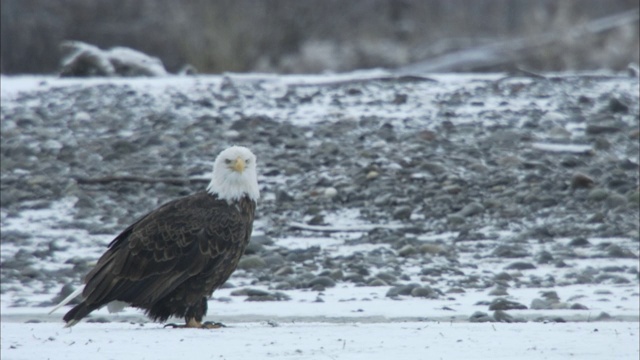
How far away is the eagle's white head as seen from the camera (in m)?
6.66

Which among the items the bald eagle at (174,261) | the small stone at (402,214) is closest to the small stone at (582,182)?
the small stone at (402,214)

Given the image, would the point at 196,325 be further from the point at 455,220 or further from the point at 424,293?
the point at 455,220

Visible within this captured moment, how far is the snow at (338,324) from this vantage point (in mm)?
5301

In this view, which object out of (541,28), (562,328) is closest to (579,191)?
(562,328)

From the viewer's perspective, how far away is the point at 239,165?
668 cm

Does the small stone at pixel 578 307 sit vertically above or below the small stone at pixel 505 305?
above

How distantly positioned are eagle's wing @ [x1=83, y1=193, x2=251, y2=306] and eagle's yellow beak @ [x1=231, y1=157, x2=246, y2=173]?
0.30 metres

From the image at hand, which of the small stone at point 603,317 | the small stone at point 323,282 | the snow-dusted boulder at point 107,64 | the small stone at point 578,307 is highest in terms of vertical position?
the snow-dusted boulder at point 107,64

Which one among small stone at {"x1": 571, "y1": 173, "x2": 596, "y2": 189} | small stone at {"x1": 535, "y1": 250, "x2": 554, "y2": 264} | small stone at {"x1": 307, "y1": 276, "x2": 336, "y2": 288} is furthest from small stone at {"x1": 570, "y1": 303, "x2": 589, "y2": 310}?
small stone at {"x1": 571, "y1": 173, "x2": 596, "y2": 189}

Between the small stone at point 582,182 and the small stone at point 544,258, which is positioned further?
the small stone at point 582,182

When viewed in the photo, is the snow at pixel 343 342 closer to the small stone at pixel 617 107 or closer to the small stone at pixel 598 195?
the small stone at pixel 598 195

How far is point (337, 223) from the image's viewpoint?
359 inches

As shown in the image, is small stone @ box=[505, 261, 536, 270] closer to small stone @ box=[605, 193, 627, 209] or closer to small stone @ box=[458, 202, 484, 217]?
small stone @ box=[458, 202, 484, 217]

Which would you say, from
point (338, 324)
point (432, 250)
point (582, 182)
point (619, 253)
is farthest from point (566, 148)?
point (338, 324)
